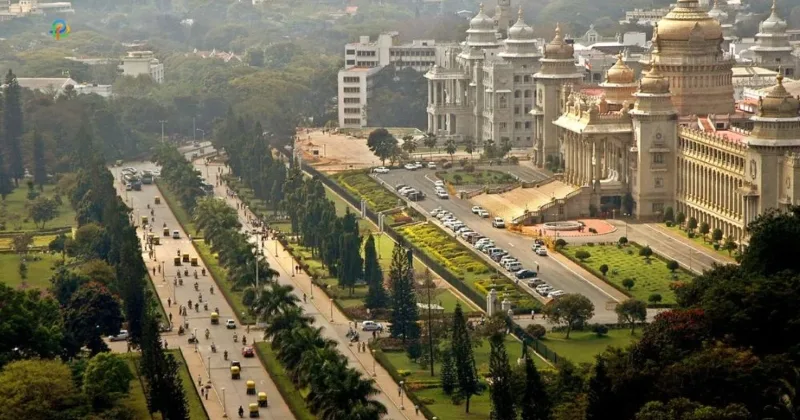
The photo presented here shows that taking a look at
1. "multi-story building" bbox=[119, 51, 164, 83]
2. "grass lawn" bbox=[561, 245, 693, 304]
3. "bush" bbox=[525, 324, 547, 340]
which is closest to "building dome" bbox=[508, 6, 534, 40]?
"grass lawn" bbox=[561, 245, 693, 304]

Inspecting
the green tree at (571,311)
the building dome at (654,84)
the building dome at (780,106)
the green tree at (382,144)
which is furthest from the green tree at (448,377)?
the green tree at (382,144)

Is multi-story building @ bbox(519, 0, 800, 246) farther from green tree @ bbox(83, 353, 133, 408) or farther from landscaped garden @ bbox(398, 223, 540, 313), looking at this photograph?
green tree @ bbox(83, 353, 133, 408)

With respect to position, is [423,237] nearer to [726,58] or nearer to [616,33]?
[726,58]

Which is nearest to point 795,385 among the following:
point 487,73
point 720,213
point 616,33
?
point 720,213

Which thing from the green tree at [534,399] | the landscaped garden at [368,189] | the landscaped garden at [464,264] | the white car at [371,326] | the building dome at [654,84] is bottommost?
the white car at [371,326]

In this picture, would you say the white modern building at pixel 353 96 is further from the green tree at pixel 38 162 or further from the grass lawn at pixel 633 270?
the grass lawn at pixel 633 270

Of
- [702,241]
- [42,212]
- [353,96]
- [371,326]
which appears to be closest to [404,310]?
[371,326]

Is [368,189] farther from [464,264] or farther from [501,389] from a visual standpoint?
[501,389]

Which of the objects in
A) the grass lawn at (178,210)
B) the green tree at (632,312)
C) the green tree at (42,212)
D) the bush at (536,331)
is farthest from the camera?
the green tree at (42,212)
